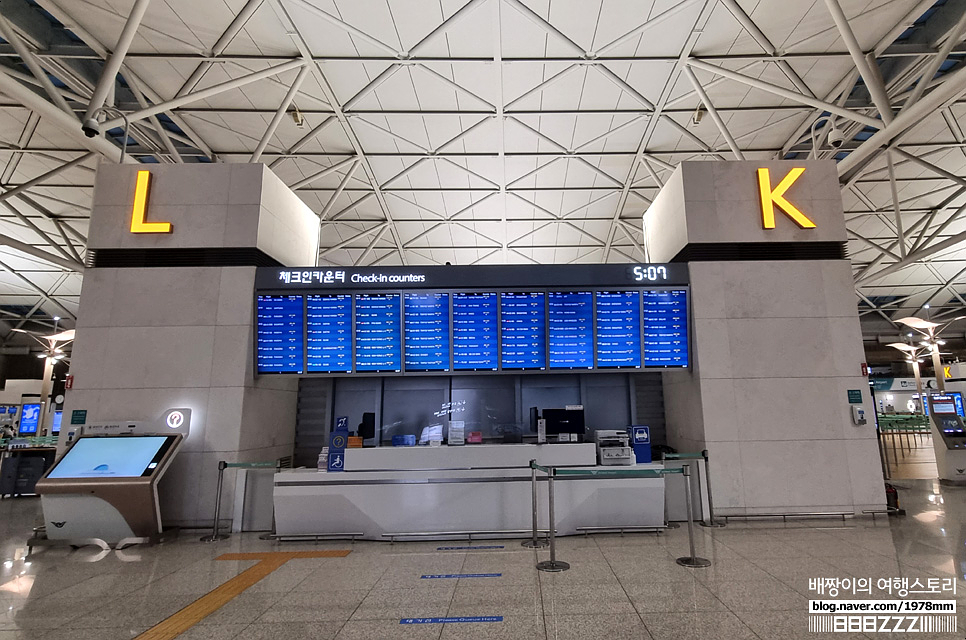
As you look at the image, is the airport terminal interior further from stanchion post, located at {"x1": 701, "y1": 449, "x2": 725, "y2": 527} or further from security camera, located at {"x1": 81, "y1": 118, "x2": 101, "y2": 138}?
security camera, located at {"x1": 81, "y1": 118, "x2": 101, "y2": 138}

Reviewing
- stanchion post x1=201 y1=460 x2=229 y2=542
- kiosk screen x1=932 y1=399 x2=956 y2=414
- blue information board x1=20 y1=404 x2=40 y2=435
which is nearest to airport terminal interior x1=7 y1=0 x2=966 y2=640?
kiosk screen x1=932 y1=399 x2=956 y2=414

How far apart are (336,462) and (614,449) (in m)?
3.87

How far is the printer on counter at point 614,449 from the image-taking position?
6.63m

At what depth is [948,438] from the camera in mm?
9969

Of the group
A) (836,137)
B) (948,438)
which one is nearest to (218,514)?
(948,438)

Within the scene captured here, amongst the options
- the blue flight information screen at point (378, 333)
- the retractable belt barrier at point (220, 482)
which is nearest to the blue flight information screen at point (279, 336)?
the blue flight information screen at point (378, 333)

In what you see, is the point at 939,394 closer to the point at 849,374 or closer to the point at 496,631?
the point at 849,374

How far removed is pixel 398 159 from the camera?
46.5 ft

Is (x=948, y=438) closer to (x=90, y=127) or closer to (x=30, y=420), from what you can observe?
(x=90, y=127)

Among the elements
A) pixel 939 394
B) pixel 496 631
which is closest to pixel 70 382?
pixel 496 631

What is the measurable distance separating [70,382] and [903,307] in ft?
138

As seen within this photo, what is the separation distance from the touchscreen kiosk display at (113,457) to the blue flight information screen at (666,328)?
7.22 metres

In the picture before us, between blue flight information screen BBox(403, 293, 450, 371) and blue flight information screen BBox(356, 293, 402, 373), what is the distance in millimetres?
176

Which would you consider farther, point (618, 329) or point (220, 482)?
point (618, 329)
